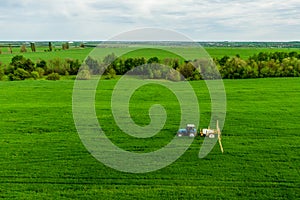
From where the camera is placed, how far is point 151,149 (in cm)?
2462

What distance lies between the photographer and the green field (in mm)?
18906

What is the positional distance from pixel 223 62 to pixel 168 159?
57563 millimetres

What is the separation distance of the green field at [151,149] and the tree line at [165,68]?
2576cm

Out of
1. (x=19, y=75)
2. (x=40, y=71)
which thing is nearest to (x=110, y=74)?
(x=40, y=71)

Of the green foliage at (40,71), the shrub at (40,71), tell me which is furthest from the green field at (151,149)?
the green foliage at (40,71)

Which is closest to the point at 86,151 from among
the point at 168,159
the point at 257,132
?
the point at 168,159

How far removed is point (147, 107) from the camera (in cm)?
3869

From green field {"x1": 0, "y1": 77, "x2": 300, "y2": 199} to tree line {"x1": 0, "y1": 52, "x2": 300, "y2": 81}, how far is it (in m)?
25.8

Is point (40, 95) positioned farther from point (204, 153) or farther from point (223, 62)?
point (223, 62)

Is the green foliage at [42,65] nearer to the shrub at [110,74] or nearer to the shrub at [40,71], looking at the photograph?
the shrub at [40,71]

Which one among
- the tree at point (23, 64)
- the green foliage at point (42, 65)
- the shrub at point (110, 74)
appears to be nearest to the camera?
the shrub at point (110, 74)

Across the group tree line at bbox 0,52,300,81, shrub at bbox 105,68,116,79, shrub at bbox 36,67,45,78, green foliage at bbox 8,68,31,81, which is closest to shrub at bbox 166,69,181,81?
tree line at bbox 0,52,300,81

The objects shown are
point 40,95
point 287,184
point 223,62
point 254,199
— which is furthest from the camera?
point 223,62

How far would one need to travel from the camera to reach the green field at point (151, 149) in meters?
18.9
